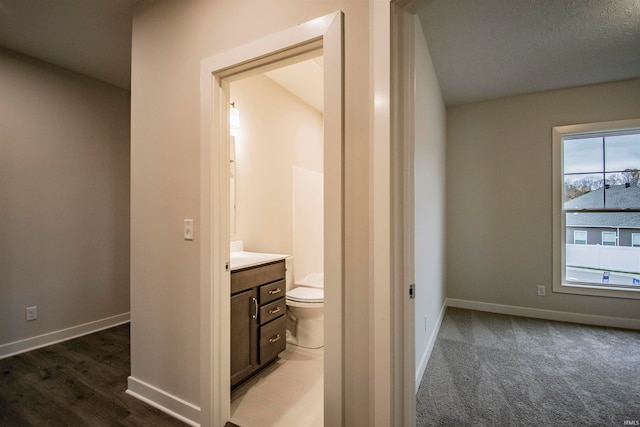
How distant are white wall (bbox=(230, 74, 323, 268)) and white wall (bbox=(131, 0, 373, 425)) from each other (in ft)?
2.61

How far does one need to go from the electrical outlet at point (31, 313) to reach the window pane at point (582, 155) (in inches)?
222

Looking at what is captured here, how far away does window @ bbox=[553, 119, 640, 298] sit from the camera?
2967 millimetres

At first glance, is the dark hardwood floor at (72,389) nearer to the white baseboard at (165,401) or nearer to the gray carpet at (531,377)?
the white baseboard at (165,401)

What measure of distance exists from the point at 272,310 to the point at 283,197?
1.24m

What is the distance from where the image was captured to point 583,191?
317 centimetres

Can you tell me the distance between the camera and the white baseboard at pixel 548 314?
297 cm

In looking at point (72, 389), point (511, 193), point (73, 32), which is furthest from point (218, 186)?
point (511, 193)

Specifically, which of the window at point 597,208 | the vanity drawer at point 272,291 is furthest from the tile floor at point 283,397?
the window at point 597,208

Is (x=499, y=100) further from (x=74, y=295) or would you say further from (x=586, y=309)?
(x=74, y=295)

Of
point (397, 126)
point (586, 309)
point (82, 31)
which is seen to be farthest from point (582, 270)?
point (82, 31)

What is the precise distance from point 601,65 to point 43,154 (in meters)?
5.33

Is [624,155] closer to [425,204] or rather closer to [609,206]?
[609,206]

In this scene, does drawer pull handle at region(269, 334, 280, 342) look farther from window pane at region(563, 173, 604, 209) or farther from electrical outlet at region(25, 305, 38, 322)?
window pane at region(563, 173, 604, 209)

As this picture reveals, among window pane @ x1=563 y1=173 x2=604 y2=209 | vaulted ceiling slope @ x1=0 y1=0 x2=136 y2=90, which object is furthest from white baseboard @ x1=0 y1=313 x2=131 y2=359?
window pane @ x1=563 y1=173 x2=604 y2=209
